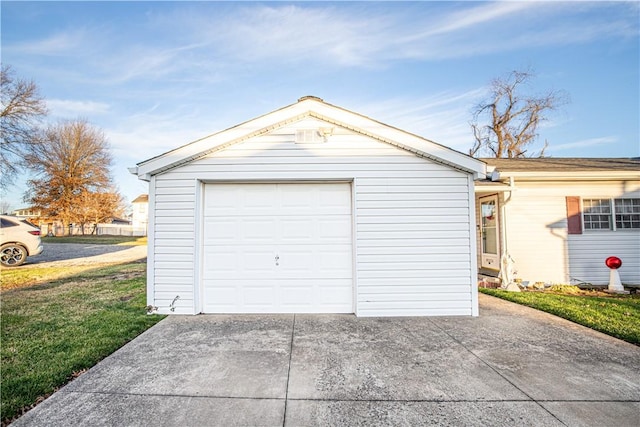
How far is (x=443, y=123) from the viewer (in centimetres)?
1423

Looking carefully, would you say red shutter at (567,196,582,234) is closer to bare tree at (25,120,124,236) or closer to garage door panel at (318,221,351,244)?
garage door panel at (318,221,351,244)

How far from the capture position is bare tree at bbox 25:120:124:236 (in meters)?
26.2

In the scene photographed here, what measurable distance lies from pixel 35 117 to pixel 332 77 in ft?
69.9

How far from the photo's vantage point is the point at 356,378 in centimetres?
309

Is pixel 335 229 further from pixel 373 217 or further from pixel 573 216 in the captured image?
pixel 573 216

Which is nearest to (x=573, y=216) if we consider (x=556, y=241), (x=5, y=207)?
(x=556, y=241)

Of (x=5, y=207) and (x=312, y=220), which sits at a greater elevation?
(x=5, y=207)

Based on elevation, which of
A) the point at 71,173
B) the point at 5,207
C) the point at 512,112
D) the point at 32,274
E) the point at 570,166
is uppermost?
the point at 512,112

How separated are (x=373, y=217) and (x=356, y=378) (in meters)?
2.98

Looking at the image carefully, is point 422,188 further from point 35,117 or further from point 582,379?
point 35,117

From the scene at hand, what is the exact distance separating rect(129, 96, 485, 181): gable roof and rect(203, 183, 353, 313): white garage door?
802 mm

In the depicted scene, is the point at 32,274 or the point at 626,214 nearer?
the point at 626,214

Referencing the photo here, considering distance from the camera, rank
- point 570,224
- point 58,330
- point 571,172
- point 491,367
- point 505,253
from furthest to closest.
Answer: point 570,224
point 571,172
point 505,253
point 58,330
point 491,367

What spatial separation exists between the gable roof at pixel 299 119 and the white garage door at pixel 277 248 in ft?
2.63
